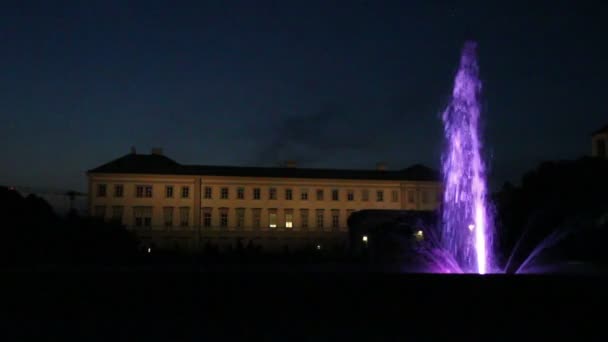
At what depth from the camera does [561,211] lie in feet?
89.1

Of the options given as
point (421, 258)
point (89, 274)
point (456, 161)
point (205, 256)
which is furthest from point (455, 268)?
point (205, 256)

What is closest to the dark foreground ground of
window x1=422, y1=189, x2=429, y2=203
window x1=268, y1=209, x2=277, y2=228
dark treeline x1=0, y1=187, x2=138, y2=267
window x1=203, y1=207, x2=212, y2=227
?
dark treeline x1=0, y1=187, x2=138, y2=267

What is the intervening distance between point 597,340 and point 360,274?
154 inches

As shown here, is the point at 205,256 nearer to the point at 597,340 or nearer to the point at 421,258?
the point at 421,258

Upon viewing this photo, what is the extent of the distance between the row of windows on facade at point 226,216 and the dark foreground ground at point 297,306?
2023 inches

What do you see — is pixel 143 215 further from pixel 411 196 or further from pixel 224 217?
pixel 411 196

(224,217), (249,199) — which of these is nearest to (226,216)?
(224,217)

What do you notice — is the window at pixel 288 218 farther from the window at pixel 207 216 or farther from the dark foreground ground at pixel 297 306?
the dark foreground ground at pixel 297 306

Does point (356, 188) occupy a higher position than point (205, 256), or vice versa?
point (356, 188)

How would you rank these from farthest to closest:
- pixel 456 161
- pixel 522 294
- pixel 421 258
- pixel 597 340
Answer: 1. pixel 421 258
2. pixel 456 161
3. pixel 522 294
4. pixel 597 340

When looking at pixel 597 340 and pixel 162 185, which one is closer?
pixel 597 340

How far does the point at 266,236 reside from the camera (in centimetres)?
6394

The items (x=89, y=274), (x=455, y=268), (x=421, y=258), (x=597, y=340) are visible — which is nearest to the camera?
(x=597, y=340)

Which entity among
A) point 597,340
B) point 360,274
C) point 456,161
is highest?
point 456,161
